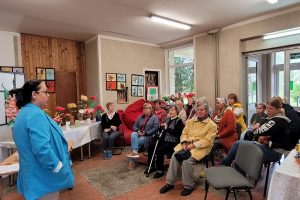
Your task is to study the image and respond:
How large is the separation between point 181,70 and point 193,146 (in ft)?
14.5

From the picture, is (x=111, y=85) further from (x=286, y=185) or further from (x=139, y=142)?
(x=286, y=185)

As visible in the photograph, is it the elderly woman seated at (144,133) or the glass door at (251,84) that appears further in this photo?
the glass door at (251,84)

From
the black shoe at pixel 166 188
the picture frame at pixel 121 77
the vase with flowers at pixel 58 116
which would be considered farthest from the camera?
the picture frame at pixel 121 77

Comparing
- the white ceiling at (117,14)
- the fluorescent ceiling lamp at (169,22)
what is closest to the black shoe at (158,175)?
the white ceiling at (117,14)

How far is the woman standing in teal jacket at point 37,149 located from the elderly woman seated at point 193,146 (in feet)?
5.10

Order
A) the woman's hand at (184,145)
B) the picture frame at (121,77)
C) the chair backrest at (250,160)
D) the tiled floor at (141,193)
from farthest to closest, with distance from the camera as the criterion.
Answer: the picture frame at (121,77) < the woman's hand at (184,145) < the tiled floor at (141,193) < the chair backrest at (250,160)

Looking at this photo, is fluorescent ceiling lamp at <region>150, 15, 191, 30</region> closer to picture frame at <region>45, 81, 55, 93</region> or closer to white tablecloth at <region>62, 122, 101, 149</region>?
white tablecloth at <region>62, 122, 101, 149</region>

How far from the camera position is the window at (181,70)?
6.57 meters

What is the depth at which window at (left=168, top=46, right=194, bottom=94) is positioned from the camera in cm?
657

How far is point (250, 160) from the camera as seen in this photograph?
6.60 ft

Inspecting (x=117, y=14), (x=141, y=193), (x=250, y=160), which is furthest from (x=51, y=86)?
(x=250, y=160)

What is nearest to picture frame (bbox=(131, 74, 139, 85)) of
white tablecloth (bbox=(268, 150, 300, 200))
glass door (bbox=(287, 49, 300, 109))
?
glass door (bbox=(287, 49, 300, 109))

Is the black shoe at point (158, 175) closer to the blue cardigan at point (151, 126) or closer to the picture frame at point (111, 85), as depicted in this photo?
the blue cardigan at point (151, 126)

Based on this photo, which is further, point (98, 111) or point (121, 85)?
point (121, 85)
